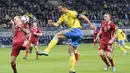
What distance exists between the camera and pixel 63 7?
16.6 m

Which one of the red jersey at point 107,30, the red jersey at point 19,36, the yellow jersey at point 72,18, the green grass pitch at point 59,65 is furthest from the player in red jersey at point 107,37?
the red jersey at point 19,36

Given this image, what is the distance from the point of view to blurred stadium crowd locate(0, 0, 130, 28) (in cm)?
5003

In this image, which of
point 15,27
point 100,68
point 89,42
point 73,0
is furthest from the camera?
point 73,0

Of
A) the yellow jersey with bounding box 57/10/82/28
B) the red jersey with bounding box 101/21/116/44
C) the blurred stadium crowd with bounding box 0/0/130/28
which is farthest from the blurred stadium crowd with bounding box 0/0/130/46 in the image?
the yellow jersey with bounding box 57/10/82/28

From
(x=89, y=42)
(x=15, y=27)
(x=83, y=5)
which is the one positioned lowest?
(x=89, y=42)

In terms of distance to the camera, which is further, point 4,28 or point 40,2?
point 40,2

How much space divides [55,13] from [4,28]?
896 cm

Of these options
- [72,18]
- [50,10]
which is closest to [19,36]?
[72,18]

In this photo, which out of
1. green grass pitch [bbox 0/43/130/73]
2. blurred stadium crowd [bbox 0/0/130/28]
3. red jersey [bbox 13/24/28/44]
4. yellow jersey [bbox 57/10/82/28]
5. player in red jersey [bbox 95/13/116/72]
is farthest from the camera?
blurred stadium crowd [bbox 0/0/130/28]

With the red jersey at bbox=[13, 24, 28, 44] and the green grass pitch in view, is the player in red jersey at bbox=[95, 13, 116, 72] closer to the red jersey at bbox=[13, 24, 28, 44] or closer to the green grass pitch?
the green grass pitch

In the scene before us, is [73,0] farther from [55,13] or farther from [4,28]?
[4,28]

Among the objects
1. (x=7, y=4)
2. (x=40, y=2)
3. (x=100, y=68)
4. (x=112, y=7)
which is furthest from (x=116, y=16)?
(x=100, y=68)

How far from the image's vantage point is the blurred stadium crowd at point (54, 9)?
50031 millimetres

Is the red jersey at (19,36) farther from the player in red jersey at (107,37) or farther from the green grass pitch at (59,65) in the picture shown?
the player in red jersey at (107,37)
